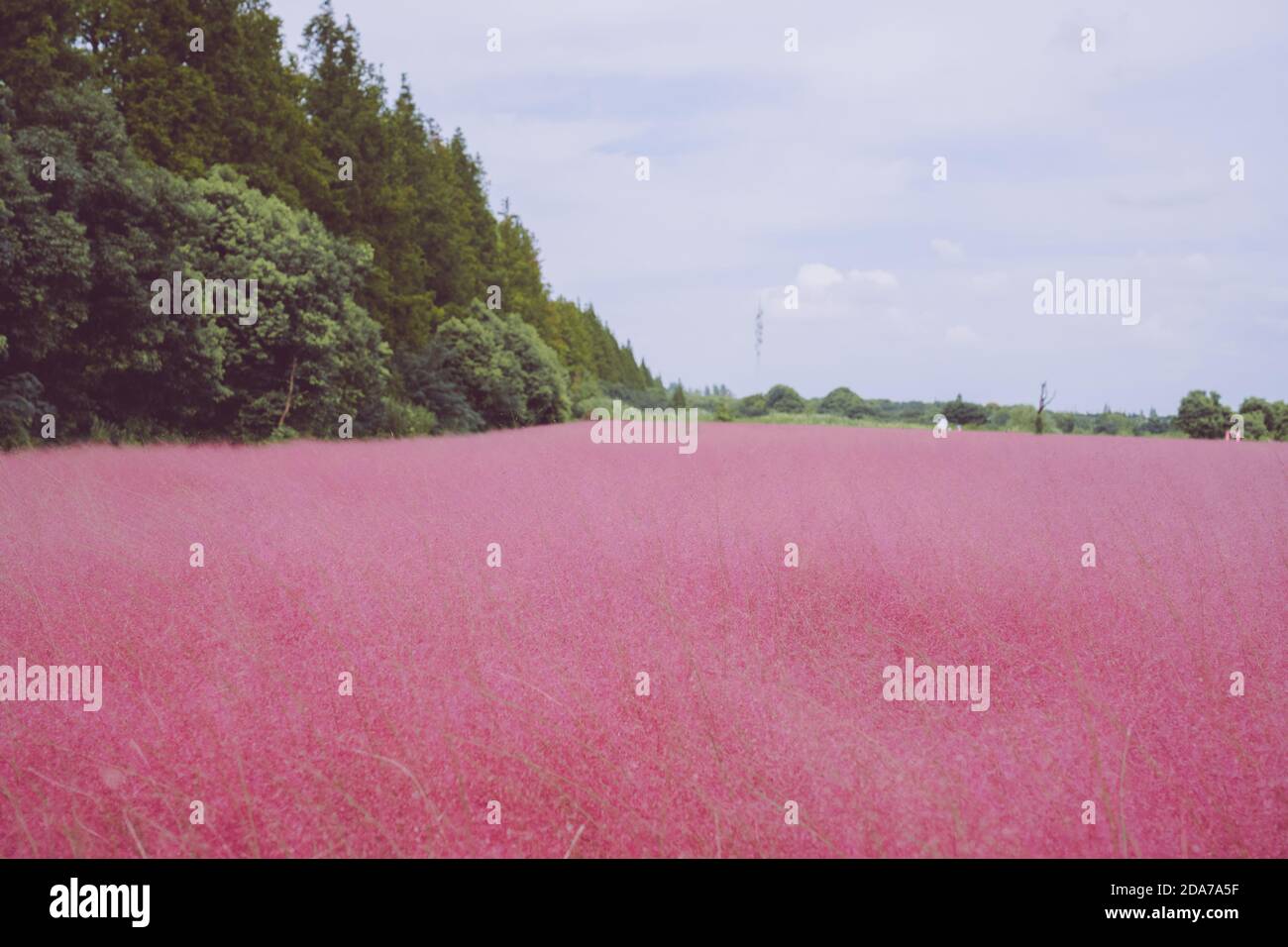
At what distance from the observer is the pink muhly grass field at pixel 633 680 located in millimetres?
2561

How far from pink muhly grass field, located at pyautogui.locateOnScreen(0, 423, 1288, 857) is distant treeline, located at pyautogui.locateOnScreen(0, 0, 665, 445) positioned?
9.04 metres

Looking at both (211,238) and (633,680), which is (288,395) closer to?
(211,238)

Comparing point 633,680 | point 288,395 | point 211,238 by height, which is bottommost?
point 633,680


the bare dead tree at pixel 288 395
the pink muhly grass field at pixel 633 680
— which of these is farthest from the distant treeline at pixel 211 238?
the pink muhly grass field at pixel 633 680

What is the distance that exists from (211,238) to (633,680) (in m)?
19.7

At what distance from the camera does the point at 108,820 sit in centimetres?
259

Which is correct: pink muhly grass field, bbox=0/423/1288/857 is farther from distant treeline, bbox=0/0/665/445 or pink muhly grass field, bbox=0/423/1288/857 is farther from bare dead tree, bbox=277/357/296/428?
bare dead tree, bbox=277/357/296/428

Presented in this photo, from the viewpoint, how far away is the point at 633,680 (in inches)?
142

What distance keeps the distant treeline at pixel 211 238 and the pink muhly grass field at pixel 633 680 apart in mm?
9039

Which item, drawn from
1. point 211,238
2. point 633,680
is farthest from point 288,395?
point 633,680

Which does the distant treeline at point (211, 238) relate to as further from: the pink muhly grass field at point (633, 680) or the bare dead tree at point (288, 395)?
the pink muhly grass field at point (633, 680)

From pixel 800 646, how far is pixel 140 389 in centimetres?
1841

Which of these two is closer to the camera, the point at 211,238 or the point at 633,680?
the point at 633,680
